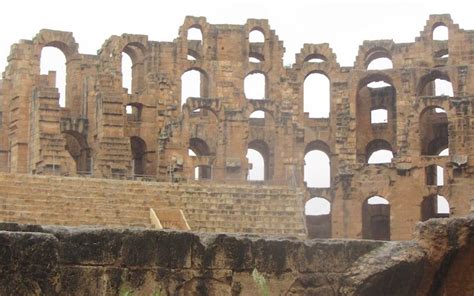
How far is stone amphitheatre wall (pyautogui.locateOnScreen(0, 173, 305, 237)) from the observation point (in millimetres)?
29484

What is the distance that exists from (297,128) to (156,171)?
19.2ft

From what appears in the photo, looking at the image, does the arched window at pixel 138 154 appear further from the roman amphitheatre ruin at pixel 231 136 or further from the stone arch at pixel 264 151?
the stone arch at pixel 264 151

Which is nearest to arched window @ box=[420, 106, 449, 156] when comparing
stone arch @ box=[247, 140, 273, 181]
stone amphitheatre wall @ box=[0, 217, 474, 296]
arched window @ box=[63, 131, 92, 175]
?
stone arch @ box=[247, 140, 273, 181]

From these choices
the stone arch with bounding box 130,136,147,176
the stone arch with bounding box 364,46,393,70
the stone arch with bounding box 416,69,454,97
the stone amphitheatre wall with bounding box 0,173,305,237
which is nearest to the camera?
the stone amphitheatre wall with bounding box 0,173,305,237

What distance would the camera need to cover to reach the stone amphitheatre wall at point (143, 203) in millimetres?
29484

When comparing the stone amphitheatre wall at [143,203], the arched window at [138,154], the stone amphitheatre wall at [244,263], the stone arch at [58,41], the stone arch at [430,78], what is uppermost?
the stone arch at [58,41]

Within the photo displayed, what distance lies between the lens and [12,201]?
29.1 metres

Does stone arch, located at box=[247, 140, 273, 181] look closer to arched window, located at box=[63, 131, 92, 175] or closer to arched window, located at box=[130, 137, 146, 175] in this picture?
arched window, located at box=[130, 137, 146, 175]

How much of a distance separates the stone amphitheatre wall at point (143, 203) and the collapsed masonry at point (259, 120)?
4.78ft

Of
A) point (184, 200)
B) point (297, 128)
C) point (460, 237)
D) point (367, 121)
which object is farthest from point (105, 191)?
point (460, 237)

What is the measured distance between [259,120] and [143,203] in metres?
14.0

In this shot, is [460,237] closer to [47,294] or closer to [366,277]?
[366,277]

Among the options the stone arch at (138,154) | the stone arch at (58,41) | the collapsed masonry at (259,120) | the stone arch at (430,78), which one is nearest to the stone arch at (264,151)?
the collapsed masonry at (259,120)

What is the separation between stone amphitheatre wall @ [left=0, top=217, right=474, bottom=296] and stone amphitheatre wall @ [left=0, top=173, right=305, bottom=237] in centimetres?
1909
